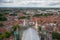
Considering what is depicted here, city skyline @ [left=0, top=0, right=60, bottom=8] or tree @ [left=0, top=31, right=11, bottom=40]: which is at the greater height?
city skyline @ [left=0, top=0, right=60, bottom=8]

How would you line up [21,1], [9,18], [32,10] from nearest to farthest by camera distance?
[9,18]
[32,10]
[21,1]

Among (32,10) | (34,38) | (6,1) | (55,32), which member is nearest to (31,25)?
(55,32)

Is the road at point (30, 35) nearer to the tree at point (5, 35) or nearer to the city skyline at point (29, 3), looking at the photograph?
the tree at point (5, 35)

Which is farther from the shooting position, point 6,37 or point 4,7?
point 4,7

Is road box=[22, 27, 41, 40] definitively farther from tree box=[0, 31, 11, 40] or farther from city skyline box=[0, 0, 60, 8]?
city skyline box=[0, 0, 60, 8]

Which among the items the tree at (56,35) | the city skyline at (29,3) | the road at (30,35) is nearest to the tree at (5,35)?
the road at (30,35)

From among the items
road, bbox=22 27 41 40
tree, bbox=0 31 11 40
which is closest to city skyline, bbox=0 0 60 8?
tree, bbox=0 31 11 40

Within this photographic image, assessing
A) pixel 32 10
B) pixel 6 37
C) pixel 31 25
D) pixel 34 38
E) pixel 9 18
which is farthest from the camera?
pixel 32 10

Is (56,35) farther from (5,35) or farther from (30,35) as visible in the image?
(5,35)

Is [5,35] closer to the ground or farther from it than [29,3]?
closer to the ground

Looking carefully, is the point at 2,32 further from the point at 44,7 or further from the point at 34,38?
the point at 44,7

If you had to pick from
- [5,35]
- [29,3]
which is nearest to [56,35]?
[5,35]
